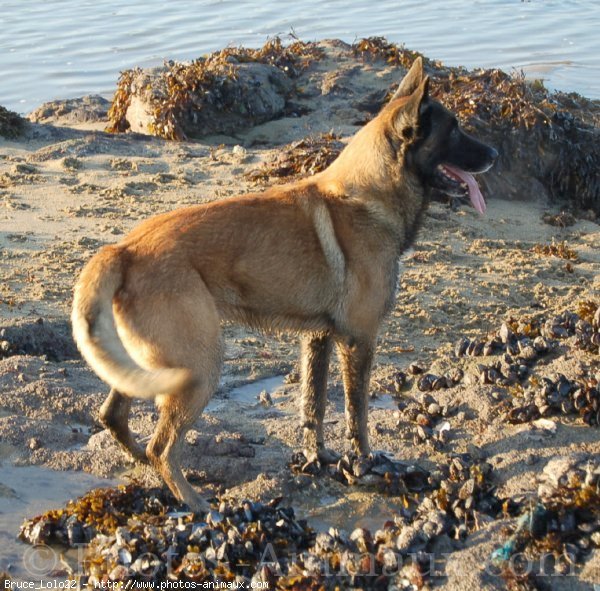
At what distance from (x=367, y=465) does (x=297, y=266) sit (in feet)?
3.68

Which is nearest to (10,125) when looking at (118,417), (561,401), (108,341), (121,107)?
(121,107)

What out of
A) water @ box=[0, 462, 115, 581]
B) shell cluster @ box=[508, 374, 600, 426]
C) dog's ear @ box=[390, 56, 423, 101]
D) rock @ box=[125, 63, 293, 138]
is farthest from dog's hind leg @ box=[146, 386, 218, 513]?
rock @ box=[125, 63, 293, 138]

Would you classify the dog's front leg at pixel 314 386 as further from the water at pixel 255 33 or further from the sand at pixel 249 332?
the water at pixel 255 33

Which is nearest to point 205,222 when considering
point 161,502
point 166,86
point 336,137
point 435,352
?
point 161,502

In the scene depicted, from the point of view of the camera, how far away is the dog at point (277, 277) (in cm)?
442

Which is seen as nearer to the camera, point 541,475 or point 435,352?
point 541,475

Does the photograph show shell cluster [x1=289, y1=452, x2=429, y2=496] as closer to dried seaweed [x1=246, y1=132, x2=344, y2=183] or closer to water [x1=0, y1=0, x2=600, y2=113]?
dried seaweed [x1=246, y1=132, x2=344, y2=183]

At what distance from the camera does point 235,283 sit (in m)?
4.74

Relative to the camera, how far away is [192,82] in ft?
36.1

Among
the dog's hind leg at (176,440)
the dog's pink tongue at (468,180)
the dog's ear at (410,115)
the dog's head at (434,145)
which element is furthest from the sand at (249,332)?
the dog's ear at (410,115)

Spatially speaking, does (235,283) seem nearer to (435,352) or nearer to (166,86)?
(435,352)

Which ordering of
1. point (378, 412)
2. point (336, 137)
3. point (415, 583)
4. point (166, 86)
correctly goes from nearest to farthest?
point (415, 583)
point (378, 412)
point (336, 137)
point (166, 86)

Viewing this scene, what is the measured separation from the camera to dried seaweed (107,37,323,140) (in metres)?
10.9

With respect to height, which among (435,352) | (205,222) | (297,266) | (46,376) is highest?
(205,222)
